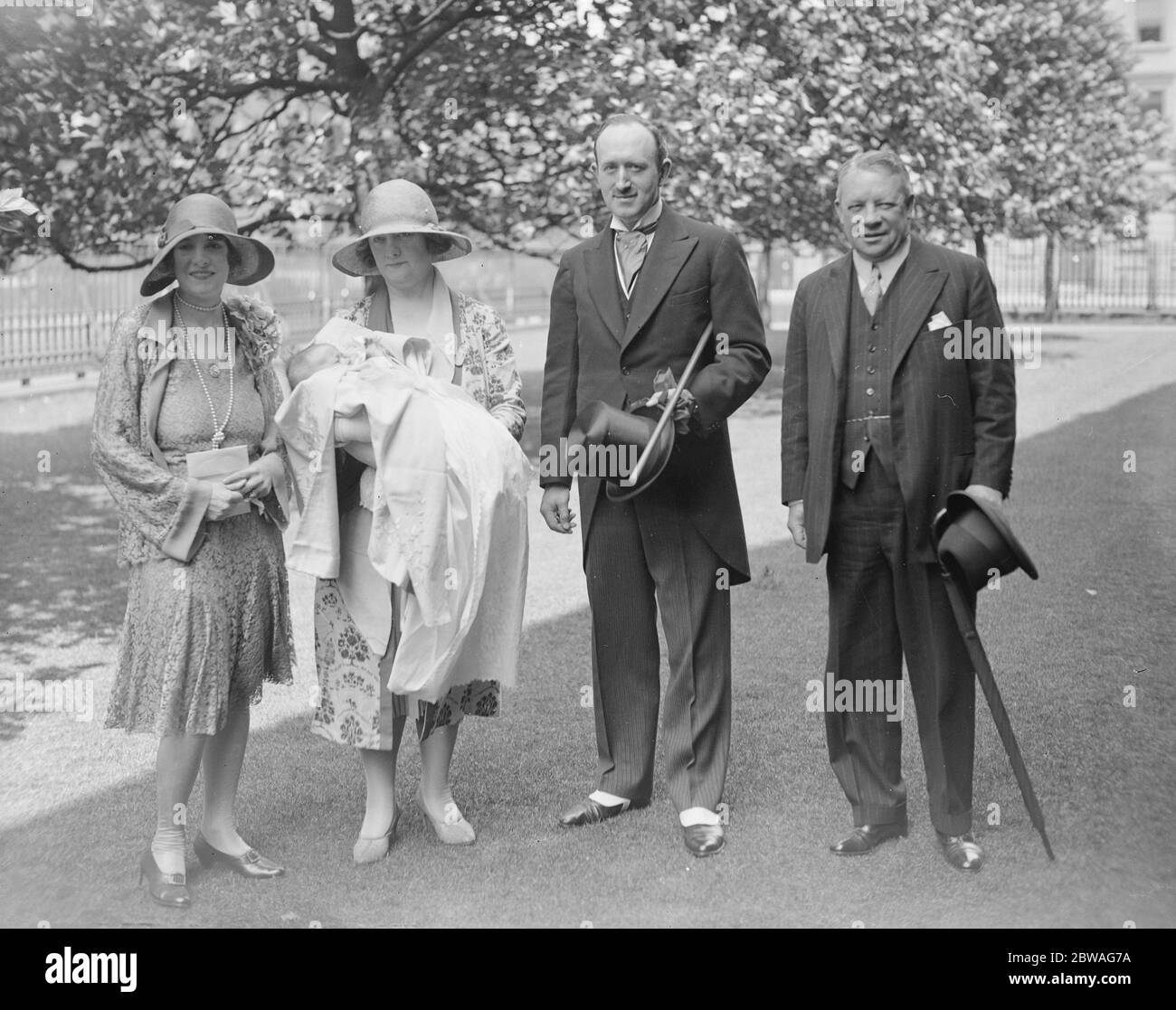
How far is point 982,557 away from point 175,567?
2.44 metres

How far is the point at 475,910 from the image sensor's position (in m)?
4.59

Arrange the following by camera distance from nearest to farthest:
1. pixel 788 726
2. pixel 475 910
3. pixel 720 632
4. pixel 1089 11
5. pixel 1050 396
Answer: pixel 475 910, pixel 720 632, pixel 788 726, pixel 1050 396, pixel 1089 11

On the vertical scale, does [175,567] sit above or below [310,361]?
below

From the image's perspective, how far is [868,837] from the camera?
504 centimetres

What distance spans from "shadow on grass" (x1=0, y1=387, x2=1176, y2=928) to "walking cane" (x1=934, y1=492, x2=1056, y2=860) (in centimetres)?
39

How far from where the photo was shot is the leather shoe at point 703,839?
16.5ft

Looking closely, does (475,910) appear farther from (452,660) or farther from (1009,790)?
(1009,790)

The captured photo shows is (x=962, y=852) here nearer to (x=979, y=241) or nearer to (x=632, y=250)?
(x=632, y=250)

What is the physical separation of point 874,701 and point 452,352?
70.8 inches


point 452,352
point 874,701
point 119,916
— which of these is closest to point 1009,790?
point 874,701

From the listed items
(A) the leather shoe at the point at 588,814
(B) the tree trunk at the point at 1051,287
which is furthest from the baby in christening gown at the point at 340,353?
(B) the tree trunk at the point at 1051,287

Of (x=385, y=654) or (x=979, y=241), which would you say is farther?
(x=979, y=241)

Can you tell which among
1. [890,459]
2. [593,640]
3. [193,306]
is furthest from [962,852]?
[193,306]

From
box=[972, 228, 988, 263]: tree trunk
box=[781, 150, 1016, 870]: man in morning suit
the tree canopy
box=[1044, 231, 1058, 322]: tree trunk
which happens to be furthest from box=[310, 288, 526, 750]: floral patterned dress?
box=[1044, 231, 1058, 322]: tree trunk
